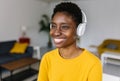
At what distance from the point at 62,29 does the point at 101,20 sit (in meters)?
4.20

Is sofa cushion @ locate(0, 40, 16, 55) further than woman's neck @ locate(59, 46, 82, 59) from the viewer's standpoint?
Yes

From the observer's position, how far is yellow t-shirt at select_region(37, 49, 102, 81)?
0.60 meters

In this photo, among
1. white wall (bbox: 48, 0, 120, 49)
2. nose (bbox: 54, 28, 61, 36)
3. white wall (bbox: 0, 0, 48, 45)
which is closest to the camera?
nose (bbox: 54, 28, 61, 36)

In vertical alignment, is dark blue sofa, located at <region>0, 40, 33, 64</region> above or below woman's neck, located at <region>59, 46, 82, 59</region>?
below

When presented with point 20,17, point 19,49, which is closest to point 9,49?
point 19,49

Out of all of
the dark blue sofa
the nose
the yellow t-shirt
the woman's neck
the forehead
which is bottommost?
the dark blue sofa

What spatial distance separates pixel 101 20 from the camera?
4.52m

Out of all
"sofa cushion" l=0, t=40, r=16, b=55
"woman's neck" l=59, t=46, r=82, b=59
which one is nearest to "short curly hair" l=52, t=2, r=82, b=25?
"woman's neck" l=59, t=46, r=82, b=59

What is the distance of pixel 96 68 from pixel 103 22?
4.16 meters

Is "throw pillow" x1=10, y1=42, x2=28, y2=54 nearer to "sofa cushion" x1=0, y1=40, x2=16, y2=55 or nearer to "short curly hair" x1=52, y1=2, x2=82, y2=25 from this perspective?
"sofa cushion" x1=0, y1=40, x2=16, y2=55

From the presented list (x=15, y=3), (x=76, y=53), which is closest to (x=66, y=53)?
(x=76, y=53)

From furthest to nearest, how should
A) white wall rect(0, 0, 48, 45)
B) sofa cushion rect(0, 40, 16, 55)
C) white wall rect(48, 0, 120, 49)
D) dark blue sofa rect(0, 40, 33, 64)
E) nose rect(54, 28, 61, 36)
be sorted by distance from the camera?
white wall rect(48, 0, 120, 49), white wall rect(0, 0, 48, 45), sofa cushion rect(0, 40, 16, 55), dark blue sofa rect(0, 40, 33, 64), nose rect(54, 28, 61, 36)

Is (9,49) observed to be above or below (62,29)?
below

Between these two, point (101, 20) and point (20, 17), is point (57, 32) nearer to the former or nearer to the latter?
point (20, 17)
